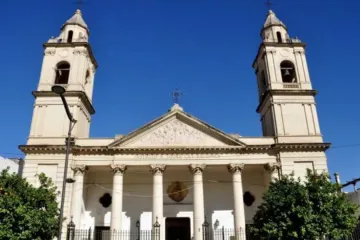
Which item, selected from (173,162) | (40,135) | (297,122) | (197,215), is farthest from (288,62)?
(40,135)

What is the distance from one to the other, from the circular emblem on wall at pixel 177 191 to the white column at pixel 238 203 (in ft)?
14.8

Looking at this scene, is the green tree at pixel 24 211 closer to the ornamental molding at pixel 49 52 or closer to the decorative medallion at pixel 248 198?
the ornamental molding at pixel 49 52

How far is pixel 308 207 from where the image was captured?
760 inches

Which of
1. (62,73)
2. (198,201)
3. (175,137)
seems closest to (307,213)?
(198,201)

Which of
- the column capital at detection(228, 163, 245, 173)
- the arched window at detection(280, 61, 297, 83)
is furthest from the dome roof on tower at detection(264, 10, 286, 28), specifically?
→ the column capital at detection(228, 163, 245, 173)

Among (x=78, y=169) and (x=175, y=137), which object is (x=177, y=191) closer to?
(x=175, y=137)

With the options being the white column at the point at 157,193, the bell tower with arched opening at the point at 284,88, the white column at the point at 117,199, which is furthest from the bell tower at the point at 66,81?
the bell tower with arched opening at the point at 284,88

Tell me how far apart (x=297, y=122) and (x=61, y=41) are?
69.5 ft

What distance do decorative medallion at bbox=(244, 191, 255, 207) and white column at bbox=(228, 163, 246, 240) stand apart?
2989mm

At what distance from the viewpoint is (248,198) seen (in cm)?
2703

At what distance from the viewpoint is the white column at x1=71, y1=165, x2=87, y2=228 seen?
23.3 metres

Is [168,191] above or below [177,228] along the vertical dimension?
above

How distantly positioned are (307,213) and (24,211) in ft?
50.9

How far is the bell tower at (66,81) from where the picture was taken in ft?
86.3
